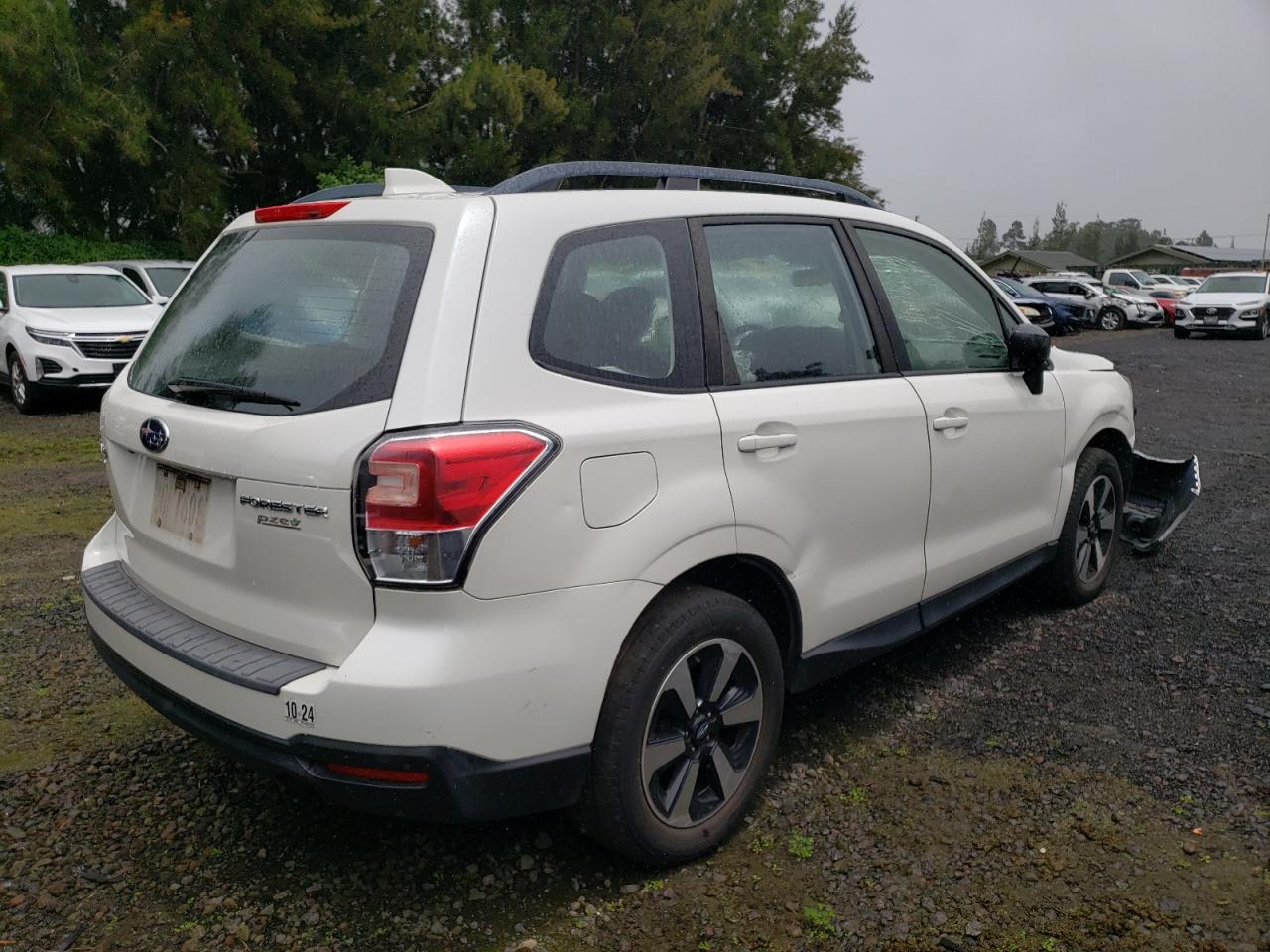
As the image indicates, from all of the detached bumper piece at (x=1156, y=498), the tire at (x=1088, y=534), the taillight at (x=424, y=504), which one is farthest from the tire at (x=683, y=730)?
the detached bumper piece at (x=1156, y=498)

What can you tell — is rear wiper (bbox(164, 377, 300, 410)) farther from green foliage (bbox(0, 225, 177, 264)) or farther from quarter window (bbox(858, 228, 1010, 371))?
green foliage (bbox(0, 225, 177, 264))

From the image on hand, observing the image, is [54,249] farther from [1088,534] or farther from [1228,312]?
[1228,312]

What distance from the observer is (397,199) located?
2686 millimetres

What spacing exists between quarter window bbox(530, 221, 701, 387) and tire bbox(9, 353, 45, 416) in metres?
10.1

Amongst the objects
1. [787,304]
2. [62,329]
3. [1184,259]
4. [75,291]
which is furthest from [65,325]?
[1184,259]

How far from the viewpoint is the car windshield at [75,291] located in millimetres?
11711

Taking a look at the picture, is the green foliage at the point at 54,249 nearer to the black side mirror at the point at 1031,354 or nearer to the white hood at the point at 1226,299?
the black side mirror at the point at 1031,354

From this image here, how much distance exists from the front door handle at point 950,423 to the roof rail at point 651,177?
83 centimetres

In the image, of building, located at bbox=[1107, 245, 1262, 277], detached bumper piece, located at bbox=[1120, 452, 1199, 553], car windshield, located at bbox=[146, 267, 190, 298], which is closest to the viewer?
detached bumper piece, located at bbox=[1120, 452, 1199, 553]

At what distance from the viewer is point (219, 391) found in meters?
2.65

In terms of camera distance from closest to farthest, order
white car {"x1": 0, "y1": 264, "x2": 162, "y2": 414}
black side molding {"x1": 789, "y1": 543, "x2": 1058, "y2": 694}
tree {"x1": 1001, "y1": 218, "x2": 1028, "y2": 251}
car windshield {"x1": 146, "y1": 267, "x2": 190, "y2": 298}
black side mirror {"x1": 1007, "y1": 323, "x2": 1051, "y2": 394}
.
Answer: black side molding {"x1": 789, "y1": 543, "x2": 1058, "y2": 694} < black side mirror {"x1": 1007, "y1": 323, "x2": 1051, "y2": 394} < white car {"x1": 0, "y1": 264, "x2": 162, "y2": 414} < car windshield {"x1": 146, "y1": 267, "x2": 190, "y2": 298} < tree {"x1": 1001, "y1": 218, "x2": 1028, "y2": 251}

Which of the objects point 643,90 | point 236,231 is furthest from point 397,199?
point 643,90

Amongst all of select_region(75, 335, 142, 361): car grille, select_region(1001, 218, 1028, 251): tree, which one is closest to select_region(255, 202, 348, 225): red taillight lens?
select_region(75, 335, 142, 361): car grille

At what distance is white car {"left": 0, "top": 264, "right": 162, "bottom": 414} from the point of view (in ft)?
35.7
